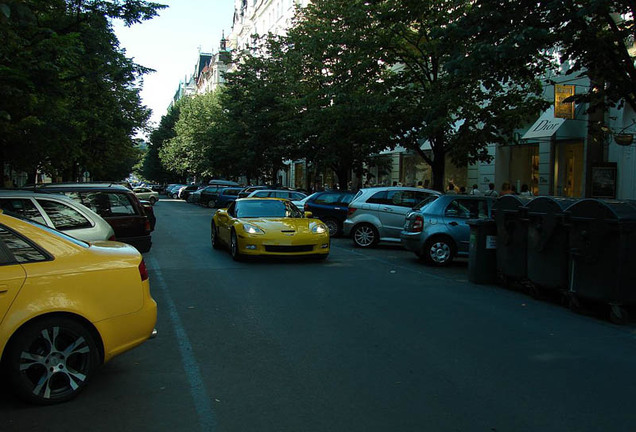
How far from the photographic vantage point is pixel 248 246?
12453mm

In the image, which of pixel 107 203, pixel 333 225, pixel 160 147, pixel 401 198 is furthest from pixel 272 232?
pixel 160 147

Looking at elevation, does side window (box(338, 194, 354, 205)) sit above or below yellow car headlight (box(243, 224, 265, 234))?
above

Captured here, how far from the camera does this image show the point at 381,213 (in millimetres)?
16375

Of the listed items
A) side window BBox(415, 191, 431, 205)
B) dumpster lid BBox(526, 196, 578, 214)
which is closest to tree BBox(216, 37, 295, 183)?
side window BBox(415, 191, 431, 205)

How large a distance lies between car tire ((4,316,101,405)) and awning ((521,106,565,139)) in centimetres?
1769

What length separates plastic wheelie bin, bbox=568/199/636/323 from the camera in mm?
7582

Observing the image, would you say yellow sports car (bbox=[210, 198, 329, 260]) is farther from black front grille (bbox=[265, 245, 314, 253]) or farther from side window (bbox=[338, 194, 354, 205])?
side window (bbox=[338, 194, 354, 205])

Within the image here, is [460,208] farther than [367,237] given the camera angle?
No

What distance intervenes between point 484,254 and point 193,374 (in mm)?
6833

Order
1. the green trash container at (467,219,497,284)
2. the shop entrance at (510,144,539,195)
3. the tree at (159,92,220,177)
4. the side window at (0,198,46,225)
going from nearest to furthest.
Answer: the side window at (0,198,46,225)
the green trash container at (467,219,497,284)
the shop entrance at (510,144,539,195)
the tree at (159,92,220,177)

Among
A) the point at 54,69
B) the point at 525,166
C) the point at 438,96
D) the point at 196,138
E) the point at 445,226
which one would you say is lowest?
the point at 445,226

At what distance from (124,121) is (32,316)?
3044cm

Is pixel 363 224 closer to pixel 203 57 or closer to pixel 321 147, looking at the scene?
pixel 321 147

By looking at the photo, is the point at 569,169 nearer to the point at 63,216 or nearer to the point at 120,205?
the point at 120,205
